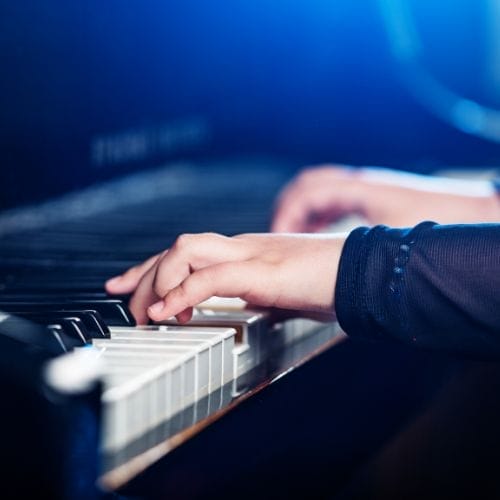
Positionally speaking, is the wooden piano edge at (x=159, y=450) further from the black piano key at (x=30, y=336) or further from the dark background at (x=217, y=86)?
the dark background at (x=217, y=86)

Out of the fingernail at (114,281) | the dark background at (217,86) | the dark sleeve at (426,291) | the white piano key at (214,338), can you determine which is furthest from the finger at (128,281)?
the dark background at (217,86)

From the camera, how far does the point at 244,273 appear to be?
102 cm

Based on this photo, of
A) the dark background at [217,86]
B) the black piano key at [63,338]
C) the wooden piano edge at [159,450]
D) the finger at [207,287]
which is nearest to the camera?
the wooden piano edge at [159,450]

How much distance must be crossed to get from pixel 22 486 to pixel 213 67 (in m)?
1.43

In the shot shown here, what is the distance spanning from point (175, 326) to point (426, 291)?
10.1 inches

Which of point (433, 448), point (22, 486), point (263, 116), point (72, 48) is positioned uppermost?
point (72, 48)

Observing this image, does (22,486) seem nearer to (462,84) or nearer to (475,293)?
(475,293)

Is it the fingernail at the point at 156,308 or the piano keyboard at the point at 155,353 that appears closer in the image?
the piano keyboard at the point at 155,353

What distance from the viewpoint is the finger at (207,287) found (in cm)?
100

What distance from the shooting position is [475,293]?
1042 millimetres

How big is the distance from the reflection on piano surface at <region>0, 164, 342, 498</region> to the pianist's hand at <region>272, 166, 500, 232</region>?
85 millimetres

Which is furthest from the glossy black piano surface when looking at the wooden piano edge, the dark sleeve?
the dark sleeve

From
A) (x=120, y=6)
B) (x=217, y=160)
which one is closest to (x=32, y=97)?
(x=120, y=6)

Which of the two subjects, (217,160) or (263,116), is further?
(263,116)
